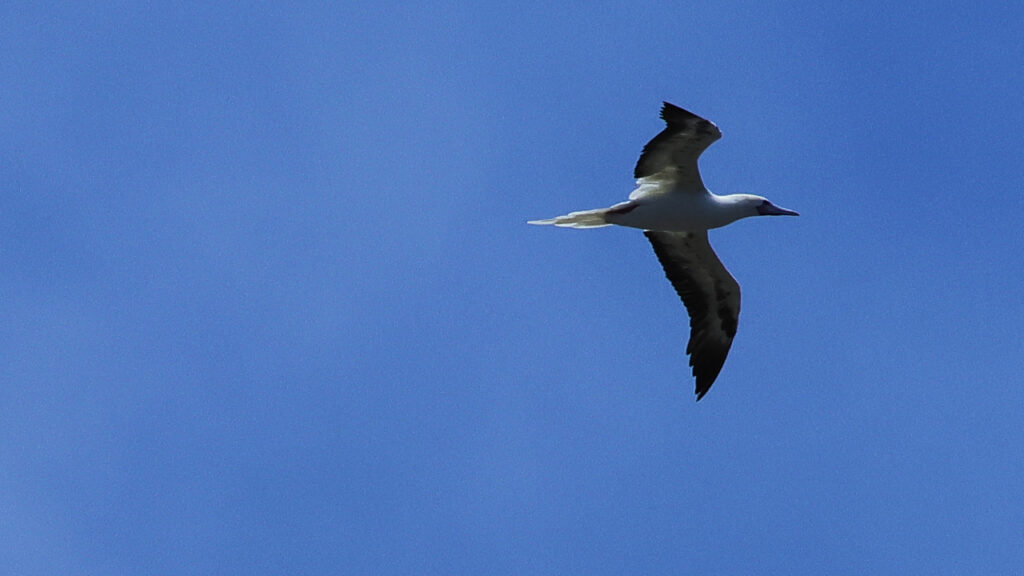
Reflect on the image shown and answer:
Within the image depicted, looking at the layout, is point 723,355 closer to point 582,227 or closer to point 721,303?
point 721,303

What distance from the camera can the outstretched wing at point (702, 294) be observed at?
63.6 ft

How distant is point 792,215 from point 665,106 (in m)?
3.49

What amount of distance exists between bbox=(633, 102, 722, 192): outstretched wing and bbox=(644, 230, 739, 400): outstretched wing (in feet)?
4.64

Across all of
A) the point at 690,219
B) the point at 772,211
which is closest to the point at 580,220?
the point at 690,219

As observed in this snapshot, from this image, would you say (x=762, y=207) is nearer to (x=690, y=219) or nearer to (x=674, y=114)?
(x=690, y=219)

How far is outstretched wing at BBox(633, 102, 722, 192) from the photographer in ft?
55.0

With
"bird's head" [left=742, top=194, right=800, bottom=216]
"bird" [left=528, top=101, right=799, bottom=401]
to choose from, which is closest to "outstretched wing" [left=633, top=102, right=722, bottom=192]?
"bird" [left=528, top=101, right=799, bottom=401]

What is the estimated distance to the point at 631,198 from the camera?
59.5 feet

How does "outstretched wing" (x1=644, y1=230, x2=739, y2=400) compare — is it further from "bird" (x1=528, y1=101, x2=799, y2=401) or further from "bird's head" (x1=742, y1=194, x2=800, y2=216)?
"bird's head" (x1=742, y1=194, x2=800, y2=216)

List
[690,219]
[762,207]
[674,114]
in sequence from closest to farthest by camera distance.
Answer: [674,114] → [690,219] → [762,207]

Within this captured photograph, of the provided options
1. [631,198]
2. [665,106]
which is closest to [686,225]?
[631,198]

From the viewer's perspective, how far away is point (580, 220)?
1836cm

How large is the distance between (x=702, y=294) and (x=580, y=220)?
2494 millimetres

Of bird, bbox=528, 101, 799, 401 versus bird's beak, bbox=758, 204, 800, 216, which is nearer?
bird, bbox=528, 101, 799, 401
